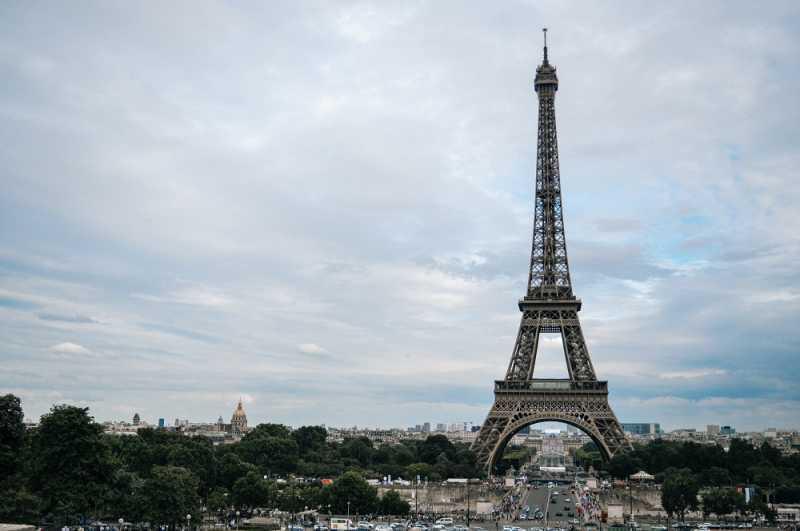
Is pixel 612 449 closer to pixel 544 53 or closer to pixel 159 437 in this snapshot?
pixel 544 53

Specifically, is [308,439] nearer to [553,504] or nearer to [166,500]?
[553,504]

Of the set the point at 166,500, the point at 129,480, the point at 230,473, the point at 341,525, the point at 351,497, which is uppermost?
the point at 230,473

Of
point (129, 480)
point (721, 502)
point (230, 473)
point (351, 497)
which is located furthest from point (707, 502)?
point (129, 480)

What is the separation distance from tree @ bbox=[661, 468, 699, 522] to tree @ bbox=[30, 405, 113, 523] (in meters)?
46.8

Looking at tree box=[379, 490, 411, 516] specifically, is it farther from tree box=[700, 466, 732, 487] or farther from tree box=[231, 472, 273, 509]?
tree box=[700, 466, 732, 487]

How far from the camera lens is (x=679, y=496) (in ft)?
242

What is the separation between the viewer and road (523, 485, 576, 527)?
7331 centimetres

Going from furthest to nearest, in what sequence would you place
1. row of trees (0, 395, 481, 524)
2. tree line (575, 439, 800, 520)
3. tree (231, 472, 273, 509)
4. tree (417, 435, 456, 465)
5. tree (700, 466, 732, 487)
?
tree (417, 435, 456, 465), tree (700, 466, 732, 487), tree line (575, 439, 800, 520), tree (231, 472, 273, 509), row of trees (0, 395, 481, 524)

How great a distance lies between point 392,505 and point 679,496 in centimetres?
2522

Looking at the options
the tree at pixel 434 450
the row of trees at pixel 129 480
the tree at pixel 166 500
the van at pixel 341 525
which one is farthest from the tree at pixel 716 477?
the tree at pixel 166 500

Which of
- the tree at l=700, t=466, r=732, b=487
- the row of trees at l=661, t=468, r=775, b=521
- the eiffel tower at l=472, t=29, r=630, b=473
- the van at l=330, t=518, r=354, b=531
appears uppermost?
the eiffel tower at l=472, t=29, r=630, b=473

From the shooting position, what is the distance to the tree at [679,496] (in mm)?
73562

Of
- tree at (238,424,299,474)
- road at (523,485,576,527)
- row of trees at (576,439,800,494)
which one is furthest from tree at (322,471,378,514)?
tree at (238,424,299,474)

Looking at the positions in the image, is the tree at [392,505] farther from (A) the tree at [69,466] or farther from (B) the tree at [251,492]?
(A) the tree at [69,466]
